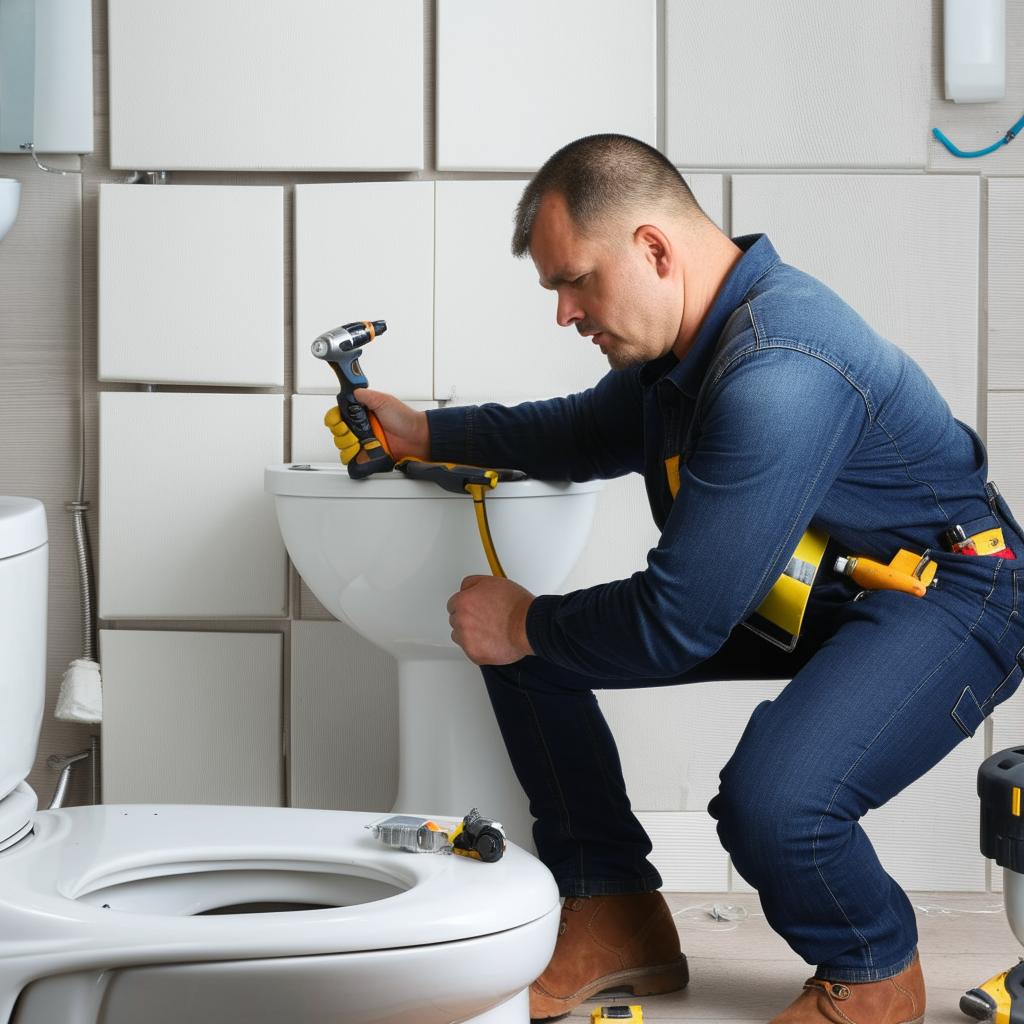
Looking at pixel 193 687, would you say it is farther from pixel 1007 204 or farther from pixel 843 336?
pixel 1007 204

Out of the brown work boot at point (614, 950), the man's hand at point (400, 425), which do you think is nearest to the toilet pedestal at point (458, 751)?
the brown work boot at point (614, 950)

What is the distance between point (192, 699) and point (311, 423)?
0.52 m

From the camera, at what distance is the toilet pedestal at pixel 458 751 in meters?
1.77

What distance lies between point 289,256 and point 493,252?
354 mm

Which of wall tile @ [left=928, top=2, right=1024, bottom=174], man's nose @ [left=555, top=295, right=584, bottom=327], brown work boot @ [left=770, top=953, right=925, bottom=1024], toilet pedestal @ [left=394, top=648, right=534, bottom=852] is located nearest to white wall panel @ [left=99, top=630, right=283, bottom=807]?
toilet pedestal @ [left=394, top=648, right=534, bottom=852]

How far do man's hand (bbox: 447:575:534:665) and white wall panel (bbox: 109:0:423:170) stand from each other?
0.94 metres

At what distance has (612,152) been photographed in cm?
141

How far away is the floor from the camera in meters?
1.58

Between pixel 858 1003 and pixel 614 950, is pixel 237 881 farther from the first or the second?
pixel 858 1003

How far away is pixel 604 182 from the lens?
4.56ft

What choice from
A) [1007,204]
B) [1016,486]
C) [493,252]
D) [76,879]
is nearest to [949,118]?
[1007,204]

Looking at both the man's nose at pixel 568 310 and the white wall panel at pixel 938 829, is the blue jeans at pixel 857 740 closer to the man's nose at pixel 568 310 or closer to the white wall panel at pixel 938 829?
the man's nose at pixel 568 310

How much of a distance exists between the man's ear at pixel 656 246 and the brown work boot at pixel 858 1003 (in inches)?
33.4

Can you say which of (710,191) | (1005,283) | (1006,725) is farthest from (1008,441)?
(710,191)
